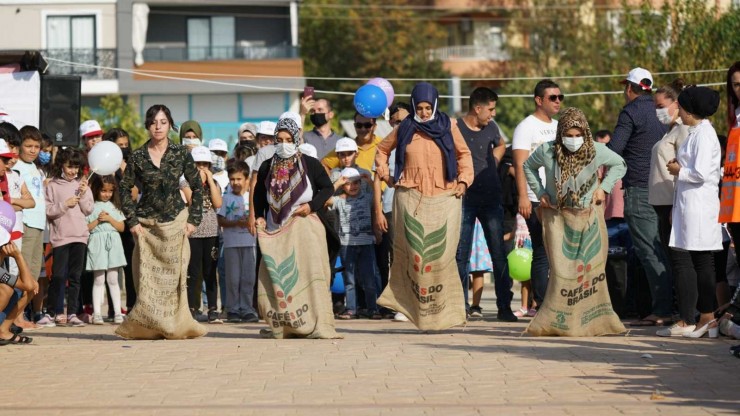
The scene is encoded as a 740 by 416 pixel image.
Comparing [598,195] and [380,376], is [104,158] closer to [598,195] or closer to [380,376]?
[598,195]

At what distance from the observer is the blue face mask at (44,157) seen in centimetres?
1692

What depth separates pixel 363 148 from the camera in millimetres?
16547

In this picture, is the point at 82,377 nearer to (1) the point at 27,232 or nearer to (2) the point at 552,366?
(2) the point at 552,366

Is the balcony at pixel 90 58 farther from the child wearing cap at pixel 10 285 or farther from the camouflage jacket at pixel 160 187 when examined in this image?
the child wearing cap at pixel 10 285

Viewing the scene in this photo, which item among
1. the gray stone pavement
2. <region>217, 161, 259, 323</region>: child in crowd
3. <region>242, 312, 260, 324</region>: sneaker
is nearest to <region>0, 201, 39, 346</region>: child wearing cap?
the gray stone pavement

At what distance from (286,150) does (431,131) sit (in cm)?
128

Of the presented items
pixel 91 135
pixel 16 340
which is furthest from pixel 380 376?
pixel 91 135

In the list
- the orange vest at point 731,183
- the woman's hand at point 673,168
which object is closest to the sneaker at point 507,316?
the woman's hand at point 673,168

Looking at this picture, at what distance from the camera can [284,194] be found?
13445 millimetres

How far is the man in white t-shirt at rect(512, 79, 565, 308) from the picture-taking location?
14.5m

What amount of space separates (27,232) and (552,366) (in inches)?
250

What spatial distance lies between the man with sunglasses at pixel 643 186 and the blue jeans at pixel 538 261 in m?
0.84

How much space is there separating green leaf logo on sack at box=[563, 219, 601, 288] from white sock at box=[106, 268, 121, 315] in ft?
18.7

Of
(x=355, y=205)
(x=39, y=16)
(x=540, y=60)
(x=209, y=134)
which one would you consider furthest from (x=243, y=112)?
(x=355, y=205)
